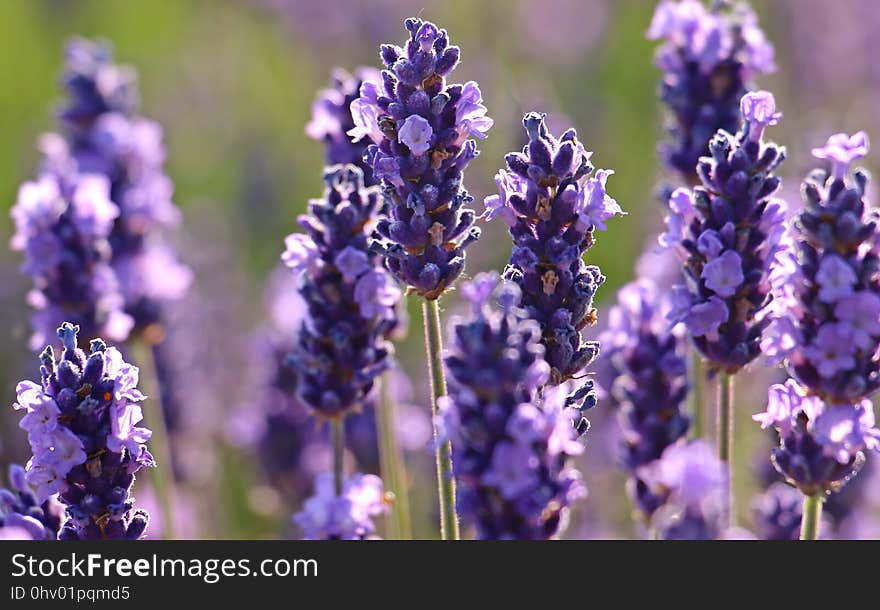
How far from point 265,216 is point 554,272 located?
5.25 m

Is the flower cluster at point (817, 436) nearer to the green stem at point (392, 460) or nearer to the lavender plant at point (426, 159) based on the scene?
the lavender plant at point (426, 159)

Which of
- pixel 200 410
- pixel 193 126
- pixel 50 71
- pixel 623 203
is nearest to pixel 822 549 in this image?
pixel 200 410

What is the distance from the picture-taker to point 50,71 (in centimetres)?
883

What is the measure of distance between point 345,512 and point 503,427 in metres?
0.90

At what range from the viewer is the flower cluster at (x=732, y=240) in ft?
7.97

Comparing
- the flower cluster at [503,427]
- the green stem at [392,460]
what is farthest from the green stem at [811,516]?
the green stem at [392,460]

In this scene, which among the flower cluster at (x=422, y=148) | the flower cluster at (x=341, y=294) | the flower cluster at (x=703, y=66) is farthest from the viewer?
the flower cluster at (x=703, y=66)

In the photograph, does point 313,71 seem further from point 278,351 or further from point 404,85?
point 404,85

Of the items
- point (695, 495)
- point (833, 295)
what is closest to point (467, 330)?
point (695, 495)

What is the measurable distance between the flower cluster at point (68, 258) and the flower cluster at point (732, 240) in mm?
1696

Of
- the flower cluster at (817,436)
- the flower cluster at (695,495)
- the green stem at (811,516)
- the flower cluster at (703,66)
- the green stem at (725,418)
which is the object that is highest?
the flower cluster at (703,66)

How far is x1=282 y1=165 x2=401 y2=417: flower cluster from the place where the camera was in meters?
2.62

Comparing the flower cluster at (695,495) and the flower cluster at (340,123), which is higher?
the flower cluster at (340,123)

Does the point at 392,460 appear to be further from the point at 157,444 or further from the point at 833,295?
the point at 833,295
